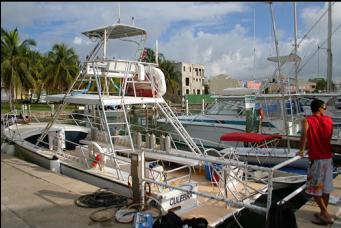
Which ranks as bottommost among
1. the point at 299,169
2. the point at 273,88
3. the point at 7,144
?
the point at 299,169

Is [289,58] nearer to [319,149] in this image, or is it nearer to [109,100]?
[109,100]

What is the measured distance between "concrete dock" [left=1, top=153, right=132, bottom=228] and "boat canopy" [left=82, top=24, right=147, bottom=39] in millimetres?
3757

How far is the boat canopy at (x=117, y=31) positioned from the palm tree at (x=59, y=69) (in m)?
33.3

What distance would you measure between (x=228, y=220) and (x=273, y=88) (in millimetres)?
11264

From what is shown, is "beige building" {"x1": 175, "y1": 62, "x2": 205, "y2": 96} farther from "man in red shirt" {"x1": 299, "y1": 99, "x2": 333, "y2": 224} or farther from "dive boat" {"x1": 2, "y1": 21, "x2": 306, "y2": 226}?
"man in red shirt" {"x1": 299, "y1": 99, "x2": 333, "y2": 224}

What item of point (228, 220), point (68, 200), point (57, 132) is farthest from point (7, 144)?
point (228, 220)

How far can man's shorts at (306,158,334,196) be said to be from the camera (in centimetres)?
505

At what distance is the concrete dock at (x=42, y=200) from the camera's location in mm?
5402

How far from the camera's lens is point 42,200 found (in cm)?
648

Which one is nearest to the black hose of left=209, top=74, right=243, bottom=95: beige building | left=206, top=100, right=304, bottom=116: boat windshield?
left=206, top=100, right=304, bottom=116: boat windshield

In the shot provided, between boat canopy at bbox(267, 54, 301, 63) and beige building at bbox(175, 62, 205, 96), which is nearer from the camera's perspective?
boat canopy at bbox(267, 54, 301, 63)

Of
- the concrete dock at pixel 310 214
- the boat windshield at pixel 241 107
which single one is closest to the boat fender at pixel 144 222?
the concrete dock at pixel 310 214

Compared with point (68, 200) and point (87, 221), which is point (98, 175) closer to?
point (68, 200)

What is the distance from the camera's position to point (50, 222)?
5.42 metres
